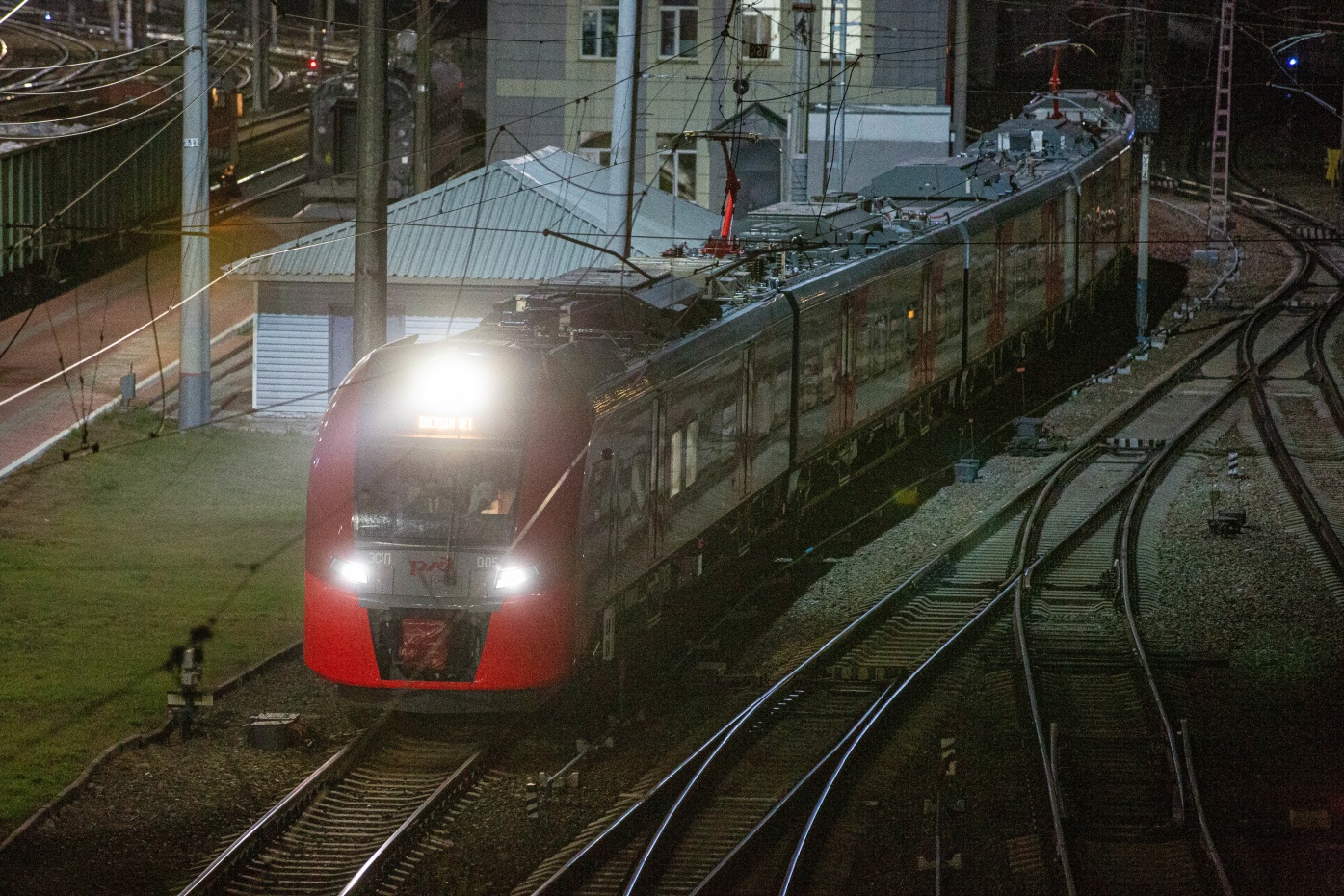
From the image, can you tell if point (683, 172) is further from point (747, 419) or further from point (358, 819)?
point (358, 819)

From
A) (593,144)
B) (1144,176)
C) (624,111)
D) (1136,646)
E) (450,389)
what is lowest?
(1136,646)

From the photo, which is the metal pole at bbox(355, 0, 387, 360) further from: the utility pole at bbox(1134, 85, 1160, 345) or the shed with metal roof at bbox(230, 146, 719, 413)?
the utility pole at bbox(1134, 85, 1160, 345)

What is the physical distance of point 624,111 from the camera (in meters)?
18.3

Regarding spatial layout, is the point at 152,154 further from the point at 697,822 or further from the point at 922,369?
the point at 697,822

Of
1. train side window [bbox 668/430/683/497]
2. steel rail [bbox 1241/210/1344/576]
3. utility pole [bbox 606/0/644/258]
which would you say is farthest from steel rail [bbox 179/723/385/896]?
steel rail [bbox 1241/210/1344/576]

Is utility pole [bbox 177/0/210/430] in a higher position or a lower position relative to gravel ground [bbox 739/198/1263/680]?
higher

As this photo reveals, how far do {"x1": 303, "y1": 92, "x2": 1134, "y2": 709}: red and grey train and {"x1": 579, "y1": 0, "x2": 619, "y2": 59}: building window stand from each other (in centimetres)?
1986

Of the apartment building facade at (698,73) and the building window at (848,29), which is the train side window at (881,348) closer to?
the apartment building facade at (698,73)

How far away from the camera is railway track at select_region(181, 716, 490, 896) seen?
919 centimetres

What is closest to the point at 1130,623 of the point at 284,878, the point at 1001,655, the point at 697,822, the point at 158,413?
the point at 1001,655

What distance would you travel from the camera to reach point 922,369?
21.1 metres

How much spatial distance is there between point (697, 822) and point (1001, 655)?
15.3 feet

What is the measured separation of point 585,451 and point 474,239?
596 inches

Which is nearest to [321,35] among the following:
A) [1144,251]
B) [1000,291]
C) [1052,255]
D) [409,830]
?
[1144,251]
